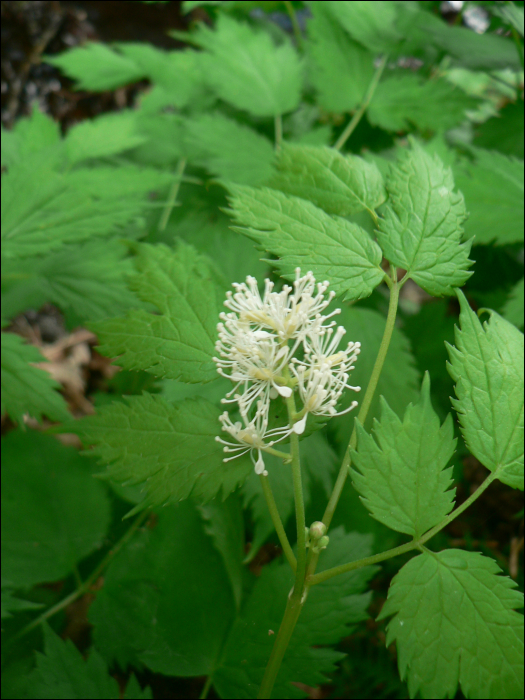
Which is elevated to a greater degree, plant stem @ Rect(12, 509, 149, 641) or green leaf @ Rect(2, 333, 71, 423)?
green leaf @ Rect(2, 333, 71, 423)

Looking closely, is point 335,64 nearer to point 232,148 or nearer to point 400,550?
point 232,148

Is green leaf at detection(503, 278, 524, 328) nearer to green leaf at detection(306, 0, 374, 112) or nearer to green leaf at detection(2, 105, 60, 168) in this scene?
green leaf at detection(306, 0, 374, 112)

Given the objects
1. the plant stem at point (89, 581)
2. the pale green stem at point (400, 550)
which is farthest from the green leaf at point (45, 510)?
the pale green stem at point (400, 550)

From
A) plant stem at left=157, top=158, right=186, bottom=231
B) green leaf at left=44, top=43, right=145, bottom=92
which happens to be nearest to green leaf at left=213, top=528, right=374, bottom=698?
plant stem at left=157, top=158, right=186, bottom=231

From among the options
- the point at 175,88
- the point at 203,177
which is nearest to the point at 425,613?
the point at 203,177

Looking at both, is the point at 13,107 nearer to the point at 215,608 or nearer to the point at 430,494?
the point at 215,608

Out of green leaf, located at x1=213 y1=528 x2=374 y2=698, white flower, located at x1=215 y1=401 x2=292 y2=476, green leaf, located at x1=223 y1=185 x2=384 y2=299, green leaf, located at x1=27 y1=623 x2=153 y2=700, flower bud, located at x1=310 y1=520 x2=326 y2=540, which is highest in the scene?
green leaf, located at x1=223 y1=185 x2=384 y2=299
